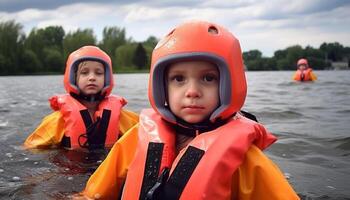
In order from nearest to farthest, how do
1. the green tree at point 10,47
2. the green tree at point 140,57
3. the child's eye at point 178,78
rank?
the child's eye at point 178,78 → the green tree at point 10,47 → the green tree at point 140,57

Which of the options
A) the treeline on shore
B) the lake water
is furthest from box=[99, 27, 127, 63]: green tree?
the lake water

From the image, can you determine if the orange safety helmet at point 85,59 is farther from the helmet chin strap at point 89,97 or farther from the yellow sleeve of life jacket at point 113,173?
the yellow sleeve of life jacket at point 113,173

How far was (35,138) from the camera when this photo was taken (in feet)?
20.5

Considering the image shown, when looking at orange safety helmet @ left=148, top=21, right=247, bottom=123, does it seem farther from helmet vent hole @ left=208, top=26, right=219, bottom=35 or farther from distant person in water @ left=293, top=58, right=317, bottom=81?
distant person in water @ left=293, top=58, right=317, bottom=81

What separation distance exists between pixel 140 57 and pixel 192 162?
7734 cm

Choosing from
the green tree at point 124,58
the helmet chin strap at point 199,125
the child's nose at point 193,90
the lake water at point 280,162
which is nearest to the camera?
the child's nose at point 193,90

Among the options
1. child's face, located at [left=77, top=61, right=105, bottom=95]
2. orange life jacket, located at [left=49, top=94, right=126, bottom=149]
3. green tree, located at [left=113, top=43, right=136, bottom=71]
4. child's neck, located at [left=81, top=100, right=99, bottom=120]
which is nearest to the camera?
orange life jacket, located at [left=49, top=94, right=126, bottom=149]

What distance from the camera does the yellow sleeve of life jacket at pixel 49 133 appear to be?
6.11m

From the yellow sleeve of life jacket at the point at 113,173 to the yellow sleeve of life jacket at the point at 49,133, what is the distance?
9.09 feet

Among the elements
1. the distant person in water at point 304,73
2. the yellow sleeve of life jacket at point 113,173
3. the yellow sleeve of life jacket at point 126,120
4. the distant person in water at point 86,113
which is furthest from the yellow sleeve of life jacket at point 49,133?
the distant person in water at point 304,73

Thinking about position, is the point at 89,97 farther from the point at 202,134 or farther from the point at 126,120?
the point at 202,134

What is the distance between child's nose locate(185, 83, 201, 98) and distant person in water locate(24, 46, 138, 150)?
3302mm

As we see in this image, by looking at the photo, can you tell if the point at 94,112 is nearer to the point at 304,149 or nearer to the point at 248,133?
the point at 304,149

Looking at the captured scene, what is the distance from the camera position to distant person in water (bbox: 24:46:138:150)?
6086 mm
